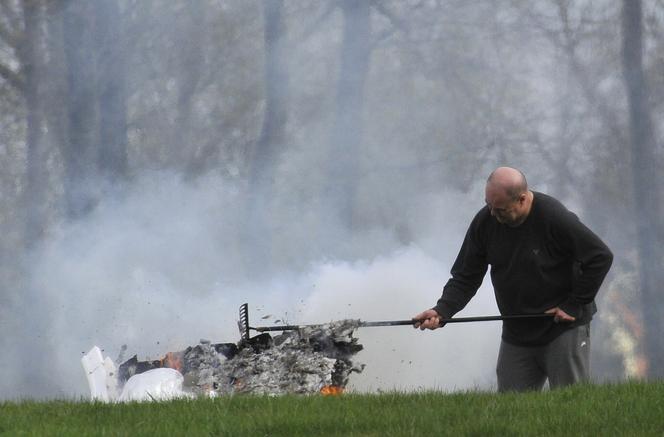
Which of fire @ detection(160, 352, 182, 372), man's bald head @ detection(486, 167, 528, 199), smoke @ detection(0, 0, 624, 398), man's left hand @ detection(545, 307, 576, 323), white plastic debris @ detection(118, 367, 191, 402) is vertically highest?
smoke @ detection(0, 0, 624, 398)

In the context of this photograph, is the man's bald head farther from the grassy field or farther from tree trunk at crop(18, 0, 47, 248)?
tree trunk at crop(18, 0, 47, 248)

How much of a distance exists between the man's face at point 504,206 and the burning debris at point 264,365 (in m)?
2.64

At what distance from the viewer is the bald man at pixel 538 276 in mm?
5500

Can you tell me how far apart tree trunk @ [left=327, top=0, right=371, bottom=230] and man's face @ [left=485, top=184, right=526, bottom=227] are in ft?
26.4

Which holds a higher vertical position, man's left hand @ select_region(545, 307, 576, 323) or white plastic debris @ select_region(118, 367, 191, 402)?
man's left hand @ select_region(545, 307, 576, 323)

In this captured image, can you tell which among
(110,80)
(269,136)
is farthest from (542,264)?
(110,80)

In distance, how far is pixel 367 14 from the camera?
1430 cm

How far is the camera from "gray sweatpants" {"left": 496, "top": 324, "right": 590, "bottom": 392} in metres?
5.63

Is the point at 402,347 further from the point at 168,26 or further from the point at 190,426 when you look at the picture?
the point at 190,426

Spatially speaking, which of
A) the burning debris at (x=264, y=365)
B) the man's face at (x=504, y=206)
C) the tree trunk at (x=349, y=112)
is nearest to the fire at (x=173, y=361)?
the burning debris at (x=264, y=365)

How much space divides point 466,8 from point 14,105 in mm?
6154

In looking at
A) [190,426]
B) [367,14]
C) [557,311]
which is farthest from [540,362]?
[367,14]

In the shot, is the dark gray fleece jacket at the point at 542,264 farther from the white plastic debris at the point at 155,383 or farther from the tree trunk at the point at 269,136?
the tree trunk at the point at 269,136

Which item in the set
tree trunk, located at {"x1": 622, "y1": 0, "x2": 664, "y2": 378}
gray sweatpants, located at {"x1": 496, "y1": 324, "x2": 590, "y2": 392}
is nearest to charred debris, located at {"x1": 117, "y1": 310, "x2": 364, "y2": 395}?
gray sweatpants, located at {"x1": 496, "y1": 324, "x2": 590, "y2": 392}
